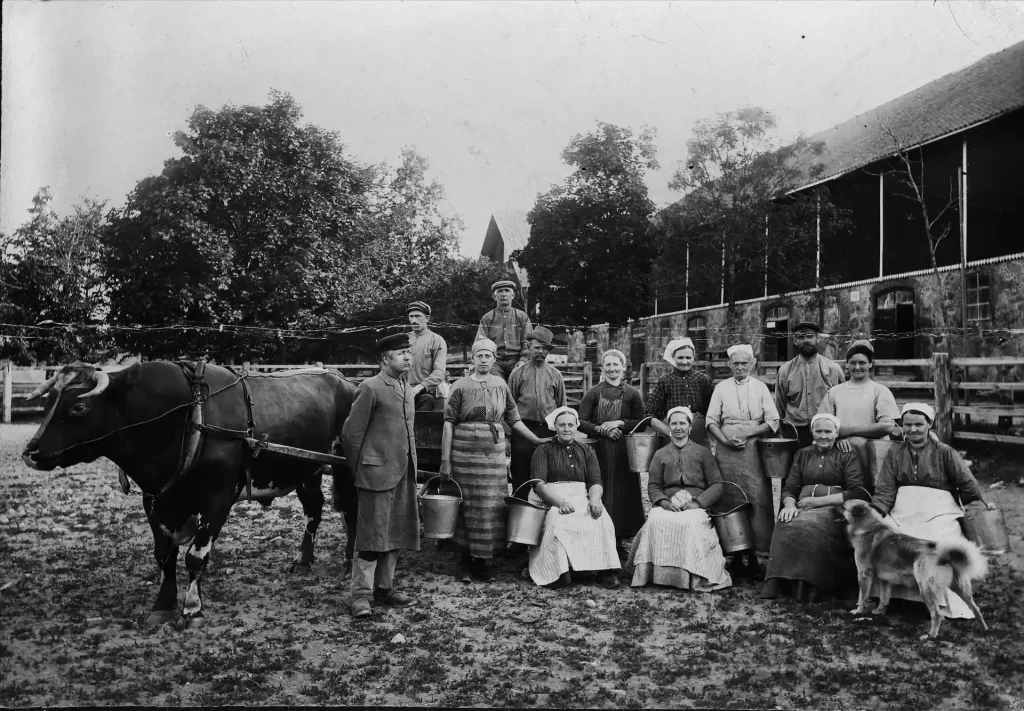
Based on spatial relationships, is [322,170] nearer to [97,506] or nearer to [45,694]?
[45,694]

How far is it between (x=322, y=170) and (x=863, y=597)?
Result: 5327 mm

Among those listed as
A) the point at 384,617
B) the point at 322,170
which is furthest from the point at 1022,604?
the point at 322,170

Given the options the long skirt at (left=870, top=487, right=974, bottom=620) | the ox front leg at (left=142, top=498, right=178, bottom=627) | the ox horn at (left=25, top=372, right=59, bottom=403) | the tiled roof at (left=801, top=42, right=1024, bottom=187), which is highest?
the tiled roof at (left=801, top=42, right=1024, bottom=187)

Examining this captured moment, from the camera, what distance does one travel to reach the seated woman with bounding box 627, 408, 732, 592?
559cm

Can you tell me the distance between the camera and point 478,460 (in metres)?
5.94

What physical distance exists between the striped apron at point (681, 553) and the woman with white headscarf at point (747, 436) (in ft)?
1.14

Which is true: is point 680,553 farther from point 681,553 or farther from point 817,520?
point 817,520

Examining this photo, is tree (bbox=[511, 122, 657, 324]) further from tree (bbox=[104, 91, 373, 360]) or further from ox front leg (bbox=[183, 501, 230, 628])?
ox front leg (bbox=[183, 501, 230, 628])

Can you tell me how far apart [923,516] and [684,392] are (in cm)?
206

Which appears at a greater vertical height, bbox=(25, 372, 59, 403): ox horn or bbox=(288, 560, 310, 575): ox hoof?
bbox=(25, 372, 59, 403): ox horn

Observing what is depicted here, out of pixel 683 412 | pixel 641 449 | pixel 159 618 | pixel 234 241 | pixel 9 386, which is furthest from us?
pixel 9 386

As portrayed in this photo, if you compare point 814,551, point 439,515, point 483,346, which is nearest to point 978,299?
point 814,551

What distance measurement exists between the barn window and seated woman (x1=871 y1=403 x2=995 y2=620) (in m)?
8.18

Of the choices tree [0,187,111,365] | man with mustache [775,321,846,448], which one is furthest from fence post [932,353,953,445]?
tree [0,187,111,365]
